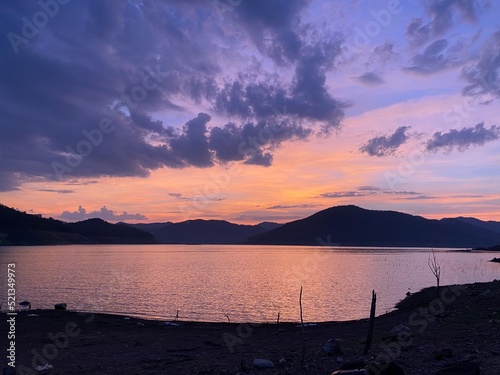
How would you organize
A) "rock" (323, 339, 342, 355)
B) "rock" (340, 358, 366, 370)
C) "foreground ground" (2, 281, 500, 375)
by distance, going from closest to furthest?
"rock" (340, 358, 366, 370), "foreground ground" (2, 281, 500, 375), "rock" (323, 339, 342, 355)

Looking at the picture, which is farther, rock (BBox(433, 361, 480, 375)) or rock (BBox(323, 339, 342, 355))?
rock (BBox(323, 339, 342, 355))

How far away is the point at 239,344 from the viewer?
74.7ft

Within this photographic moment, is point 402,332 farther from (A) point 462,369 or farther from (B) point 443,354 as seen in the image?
(A) point 462,369

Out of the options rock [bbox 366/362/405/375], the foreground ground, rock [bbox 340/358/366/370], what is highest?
rock [bbox 366/362/405/375]

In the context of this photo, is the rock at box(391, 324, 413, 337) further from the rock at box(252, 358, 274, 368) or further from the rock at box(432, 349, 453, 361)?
the rock at box(252, 358, 274, 368)

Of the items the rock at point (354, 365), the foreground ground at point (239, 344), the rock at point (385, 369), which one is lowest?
the foreground ground at point (239, 344)

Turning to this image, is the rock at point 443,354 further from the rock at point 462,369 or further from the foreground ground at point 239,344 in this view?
the rock at point 462,369

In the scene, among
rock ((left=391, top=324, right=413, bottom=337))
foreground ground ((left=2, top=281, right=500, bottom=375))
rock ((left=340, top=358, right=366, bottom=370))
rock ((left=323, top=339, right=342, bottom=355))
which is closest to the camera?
rock ((left=340, top=358, right=366, bottom=370))

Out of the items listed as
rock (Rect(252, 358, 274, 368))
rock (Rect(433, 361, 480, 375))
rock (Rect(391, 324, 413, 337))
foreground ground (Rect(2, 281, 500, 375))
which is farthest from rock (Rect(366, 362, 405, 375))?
rock (Rect(391, 324, 413, 337))

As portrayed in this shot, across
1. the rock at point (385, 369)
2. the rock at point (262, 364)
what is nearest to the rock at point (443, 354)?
the rock at point (385, 369)

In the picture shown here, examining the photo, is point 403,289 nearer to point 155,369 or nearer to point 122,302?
point 122,302

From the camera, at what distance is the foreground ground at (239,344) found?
50.9ft

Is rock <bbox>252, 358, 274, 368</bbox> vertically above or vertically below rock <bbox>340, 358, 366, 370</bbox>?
below

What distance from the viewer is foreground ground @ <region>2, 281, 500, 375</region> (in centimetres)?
1552
